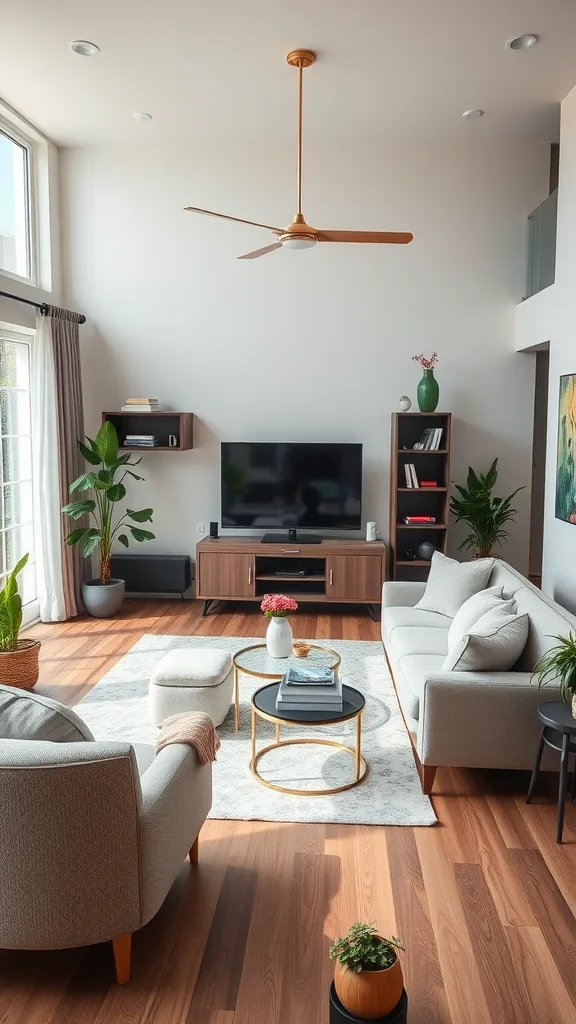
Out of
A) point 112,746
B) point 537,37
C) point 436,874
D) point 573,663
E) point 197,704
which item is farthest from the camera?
point 537,37

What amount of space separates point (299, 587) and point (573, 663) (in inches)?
147

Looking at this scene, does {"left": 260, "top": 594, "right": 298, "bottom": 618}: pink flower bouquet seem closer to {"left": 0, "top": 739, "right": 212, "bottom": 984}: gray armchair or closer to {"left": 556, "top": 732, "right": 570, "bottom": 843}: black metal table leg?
{"left": 556, "top": 732, "right": 570, "bottom": 843}: black metal table leg

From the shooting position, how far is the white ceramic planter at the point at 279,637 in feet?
12.7

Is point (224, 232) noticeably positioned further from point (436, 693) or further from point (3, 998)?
point (3, 998)

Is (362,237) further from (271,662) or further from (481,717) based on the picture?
(481,717)

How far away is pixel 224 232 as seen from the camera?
6.46 m

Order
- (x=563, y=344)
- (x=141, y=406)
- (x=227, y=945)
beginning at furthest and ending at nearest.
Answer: (x=141, y=406)
(x=563, y=344)
(x=227, y=945)

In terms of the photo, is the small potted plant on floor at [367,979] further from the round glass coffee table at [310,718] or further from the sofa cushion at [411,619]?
the sofa cushion at [411,619]

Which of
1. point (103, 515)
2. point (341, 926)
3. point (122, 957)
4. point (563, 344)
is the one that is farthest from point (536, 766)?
point (103, 515)

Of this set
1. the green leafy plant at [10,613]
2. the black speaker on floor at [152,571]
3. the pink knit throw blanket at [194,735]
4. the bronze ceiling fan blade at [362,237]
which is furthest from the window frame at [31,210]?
the pink knit throw blanket at [194,735]

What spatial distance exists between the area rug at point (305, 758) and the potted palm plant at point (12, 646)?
1.40 ft

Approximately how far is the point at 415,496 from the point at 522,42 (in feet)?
11.1

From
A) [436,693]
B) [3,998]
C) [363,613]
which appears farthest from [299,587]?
[3,998]

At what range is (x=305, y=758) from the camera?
367cm
